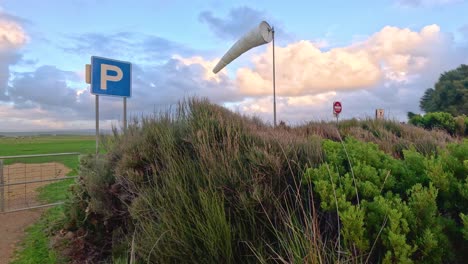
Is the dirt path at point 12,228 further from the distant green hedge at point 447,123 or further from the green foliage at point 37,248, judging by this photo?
the distant green hedge at point 447,123

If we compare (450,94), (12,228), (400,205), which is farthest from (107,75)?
(450,94)

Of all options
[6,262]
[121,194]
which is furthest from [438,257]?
[6,262]

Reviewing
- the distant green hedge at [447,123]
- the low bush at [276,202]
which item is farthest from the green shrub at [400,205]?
the distant green hedge at [447,123]

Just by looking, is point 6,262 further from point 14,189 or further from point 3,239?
point 14,189

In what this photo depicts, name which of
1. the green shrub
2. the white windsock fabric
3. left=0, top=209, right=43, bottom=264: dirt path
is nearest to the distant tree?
the white windsock fabric

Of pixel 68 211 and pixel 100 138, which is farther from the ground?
pixel 100 138

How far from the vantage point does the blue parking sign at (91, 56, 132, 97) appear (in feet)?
26.8

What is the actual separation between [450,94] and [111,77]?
36166mm

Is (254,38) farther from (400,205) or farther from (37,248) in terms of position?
(400,205)

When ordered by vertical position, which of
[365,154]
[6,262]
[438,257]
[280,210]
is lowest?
[6,262]

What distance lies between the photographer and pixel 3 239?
586 centimetres

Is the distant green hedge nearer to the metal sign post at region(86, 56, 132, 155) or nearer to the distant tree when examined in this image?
the metal sign post at region(86, 56, 132, 155)

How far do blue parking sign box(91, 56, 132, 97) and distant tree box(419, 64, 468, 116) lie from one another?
32.8 metres

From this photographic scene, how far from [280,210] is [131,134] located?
316cm
